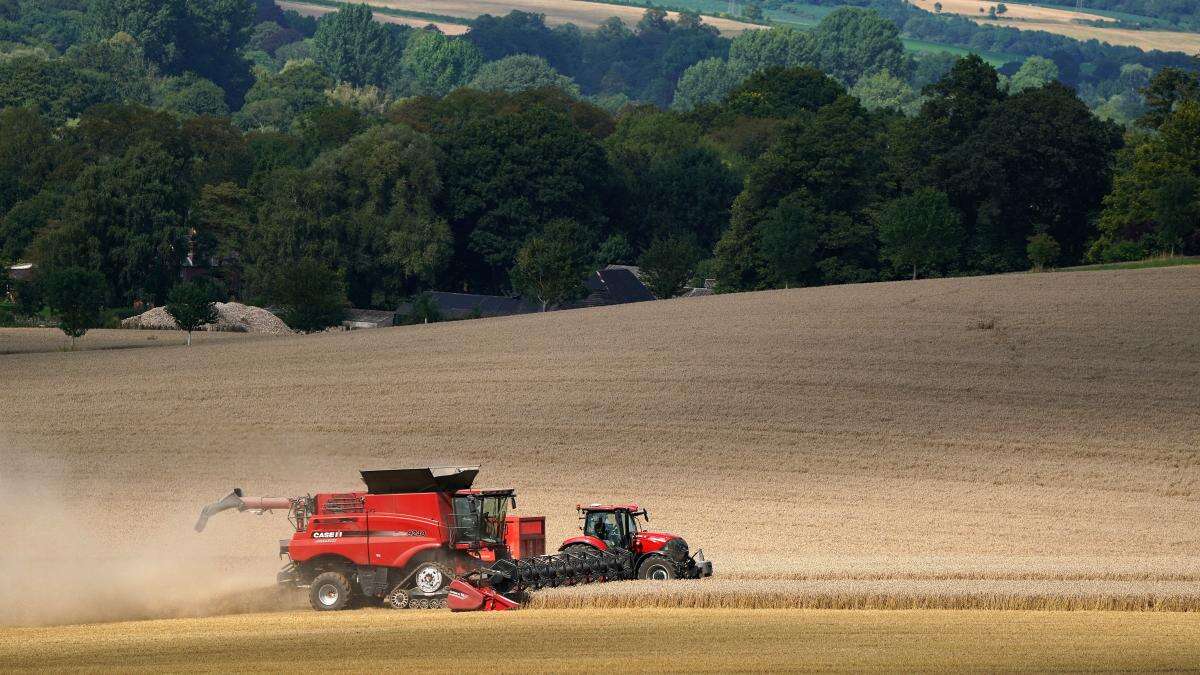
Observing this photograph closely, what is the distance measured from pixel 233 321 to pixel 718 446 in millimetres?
55303

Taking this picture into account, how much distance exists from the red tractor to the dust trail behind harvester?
20.9ft

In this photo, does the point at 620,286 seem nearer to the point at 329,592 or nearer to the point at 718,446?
the point at 718,446

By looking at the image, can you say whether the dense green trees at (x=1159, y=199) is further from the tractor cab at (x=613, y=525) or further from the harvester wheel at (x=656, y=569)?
the harvester wheel at (x=656, y=569)

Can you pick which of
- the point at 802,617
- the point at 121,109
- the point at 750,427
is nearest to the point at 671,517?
the point at 750,427

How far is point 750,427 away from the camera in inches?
2264

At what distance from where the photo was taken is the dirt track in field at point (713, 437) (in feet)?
128

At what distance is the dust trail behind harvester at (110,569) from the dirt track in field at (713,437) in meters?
0.10

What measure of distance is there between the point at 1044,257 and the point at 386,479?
7889 centimetres

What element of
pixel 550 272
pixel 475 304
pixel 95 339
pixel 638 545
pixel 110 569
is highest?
pixel 638 545

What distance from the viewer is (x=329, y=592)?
33.7m

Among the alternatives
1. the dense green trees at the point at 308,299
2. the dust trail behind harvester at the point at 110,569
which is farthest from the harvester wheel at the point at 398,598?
the dense green trees at the point at 308,299

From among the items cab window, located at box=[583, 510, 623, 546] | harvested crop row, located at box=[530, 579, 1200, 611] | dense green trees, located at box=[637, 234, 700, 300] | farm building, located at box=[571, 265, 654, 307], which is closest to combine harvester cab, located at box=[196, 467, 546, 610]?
harvested crop row, located at box=[530, 579, 1200, 611]

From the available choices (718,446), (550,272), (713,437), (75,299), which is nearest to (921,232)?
(550,272)

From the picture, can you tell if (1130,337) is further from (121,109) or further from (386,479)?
(121,109)
